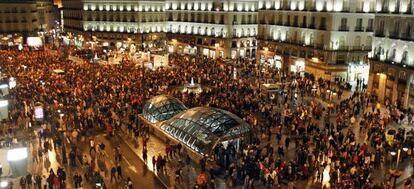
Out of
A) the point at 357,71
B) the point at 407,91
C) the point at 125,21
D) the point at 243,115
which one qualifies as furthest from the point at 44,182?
the point at 125,21

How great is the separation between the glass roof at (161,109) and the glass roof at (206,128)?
10.8 ft

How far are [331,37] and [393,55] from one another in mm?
11605

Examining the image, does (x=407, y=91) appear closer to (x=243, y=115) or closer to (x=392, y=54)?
(x=392, y=54)

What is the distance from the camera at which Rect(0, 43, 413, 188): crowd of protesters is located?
25.5 meters

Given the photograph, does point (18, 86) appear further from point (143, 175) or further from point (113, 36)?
point (113, 36)

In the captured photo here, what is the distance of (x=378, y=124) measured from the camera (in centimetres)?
3422

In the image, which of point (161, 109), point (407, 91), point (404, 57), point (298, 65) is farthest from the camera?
point (298, 65)

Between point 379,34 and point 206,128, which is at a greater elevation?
point 379,34

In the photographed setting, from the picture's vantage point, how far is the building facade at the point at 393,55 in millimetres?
41500

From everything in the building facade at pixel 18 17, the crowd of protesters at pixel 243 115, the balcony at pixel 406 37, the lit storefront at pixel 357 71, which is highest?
the building facade at pixel 18 17

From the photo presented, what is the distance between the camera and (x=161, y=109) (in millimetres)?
34875

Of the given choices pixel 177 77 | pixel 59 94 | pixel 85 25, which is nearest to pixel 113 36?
pixel 85 25

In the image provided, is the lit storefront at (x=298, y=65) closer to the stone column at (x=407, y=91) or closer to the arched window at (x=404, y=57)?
the arched window at (x=404, y=57)

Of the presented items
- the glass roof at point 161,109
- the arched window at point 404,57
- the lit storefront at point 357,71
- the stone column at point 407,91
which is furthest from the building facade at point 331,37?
the glass roof at point 161,109
